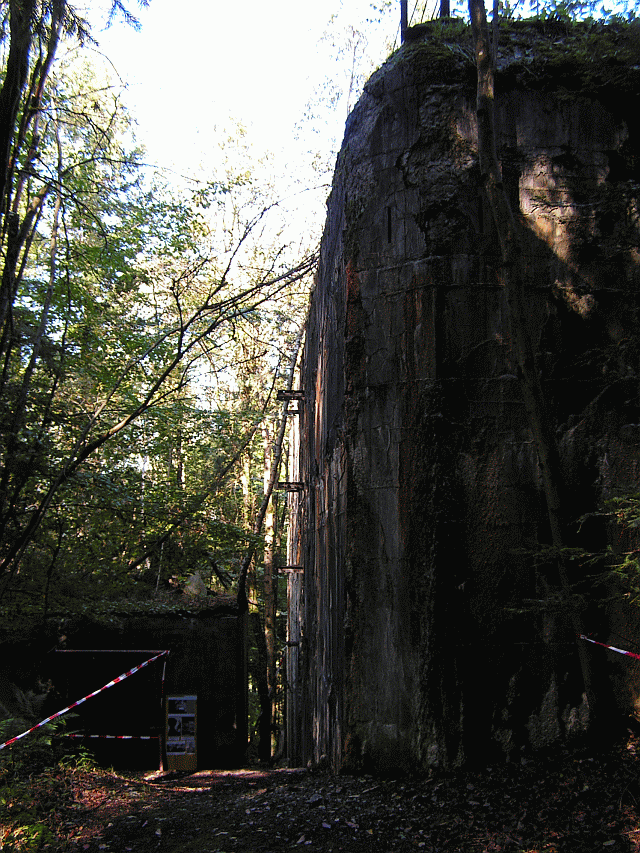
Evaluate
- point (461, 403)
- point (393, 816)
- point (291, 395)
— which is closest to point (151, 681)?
point (291, 395)

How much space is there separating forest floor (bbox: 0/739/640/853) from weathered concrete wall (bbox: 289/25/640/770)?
0.28 metres

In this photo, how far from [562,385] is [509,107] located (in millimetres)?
2432

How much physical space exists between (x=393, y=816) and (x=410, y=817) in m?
0.12

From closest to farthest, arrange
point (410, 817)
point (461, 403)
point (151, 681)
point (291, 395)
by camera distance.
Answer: point (410, 817)
point (461, 403)
point (151, 681)
point (291, 395)

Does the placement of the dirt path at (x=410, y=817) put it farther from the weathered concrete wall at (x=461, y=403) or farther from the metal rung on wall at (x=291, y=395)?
the metal rung on wall at (x=291, y=395)

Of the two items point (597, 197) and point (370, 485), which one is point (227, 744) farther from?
point (597, 197)

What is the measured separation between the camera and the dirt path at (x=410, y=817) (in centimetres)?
346

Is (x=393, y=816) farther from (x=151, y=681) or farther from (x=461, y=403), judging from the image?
(x=151, y=681)

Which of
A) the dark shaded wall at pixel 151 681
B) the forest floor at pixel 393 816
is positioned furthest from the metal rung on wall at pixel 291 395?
the forest floor at pixel 393 816

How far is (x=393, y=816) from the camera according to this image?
4.06 meters

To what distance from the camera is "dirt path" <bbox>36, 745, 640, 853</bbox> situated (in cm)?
346

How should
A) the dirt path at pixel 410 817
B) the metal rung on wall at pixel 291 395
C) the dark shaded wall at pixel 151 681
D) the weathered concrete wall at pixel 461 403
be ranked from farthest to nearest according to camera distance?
the metal rung on wall at pixel 291 395
the dark shaded wall at pixel 151 681
the weathered concrete wall at pixel 461 403
the dirt path at pixel 410 817

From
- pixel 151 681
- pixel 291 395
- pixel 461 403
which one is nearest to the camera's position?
pixel 461 403

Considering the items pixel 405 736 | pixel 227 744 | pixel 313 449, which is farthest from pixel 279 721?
pixel 405 736
